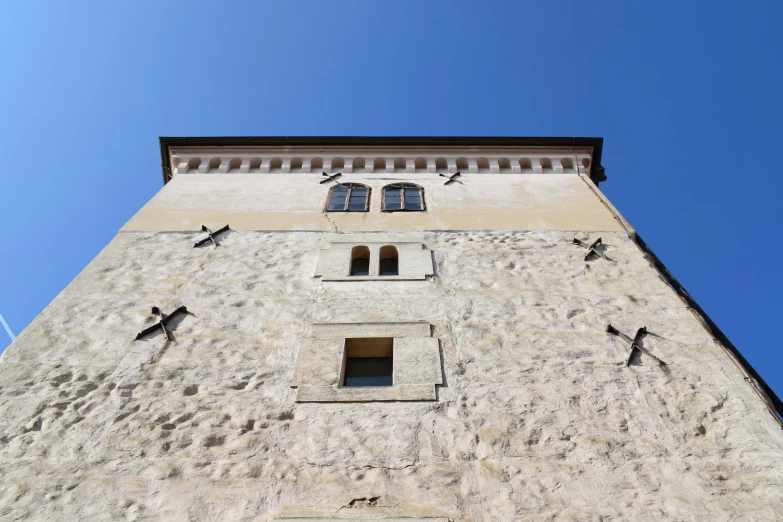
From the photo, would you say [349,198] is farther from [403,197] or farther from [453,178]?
[453,178]

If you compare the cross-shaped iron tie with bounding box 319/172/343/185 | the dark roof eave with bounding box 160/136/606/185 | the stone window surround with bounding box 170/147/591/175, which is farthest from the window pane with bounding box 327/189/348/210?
the dark roof eave with bounding box 160/136/606/185

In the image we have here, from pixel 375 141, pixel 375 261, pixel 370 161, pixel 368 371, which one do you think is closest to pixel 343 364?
pixel 368 371

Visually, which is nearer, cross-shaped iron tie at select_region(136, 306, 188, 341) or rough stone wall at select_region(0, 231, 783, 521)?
rough stone wall at select_region(0, 231, 783, 521)

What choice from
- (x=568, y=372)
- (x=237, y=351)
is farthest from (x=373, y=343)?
(x=568, y=372)

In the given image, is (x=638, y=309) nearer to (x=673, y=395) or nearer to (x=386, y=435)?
(x=673, y=395)

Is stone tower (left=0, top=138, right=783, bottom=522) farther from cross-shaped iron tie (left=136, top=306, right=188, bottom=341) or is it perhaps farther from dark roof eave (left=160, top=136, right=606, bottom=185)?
dark roof eave (left=160, top=136, right=606, bottom=185)

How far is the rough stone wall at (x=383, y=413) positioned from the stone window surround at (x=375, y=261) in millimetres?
163

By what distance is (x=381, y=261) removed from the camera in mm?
7473

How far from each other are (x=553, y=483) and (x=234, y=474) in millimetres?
2169

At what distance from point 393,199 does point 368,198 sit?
14.8 inches

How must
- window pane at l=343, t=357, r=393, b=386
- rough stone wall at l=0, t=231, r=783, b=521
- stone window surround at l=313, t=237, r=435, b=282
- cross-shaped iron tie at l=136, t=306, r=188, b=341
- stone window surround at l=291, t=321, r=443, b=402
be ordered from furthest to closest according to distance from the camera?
stone window surround at l=313, t=237, r=435, b=282
cross-shaped iron tie at l=136, t=306, r=188, b=341
window pane at l=343, t=357, r=393, b=386
stone window surround at l=291, t=321, r=443, b=402
rough stone wall at l=0, t=231, r=783, b=521

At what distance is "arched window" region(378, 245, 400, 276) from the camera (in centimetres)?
727

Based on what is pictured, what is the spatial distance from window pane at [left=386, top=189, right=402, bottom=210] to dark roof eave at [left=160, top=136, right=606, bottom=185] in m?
1.72

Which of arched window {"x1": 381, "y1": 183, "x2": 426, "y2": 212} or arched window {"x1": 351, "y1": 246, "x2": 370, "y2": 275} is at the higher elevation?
arched window {"x1": 381, "y1": 183, "x2": 426, "y2": 212}
